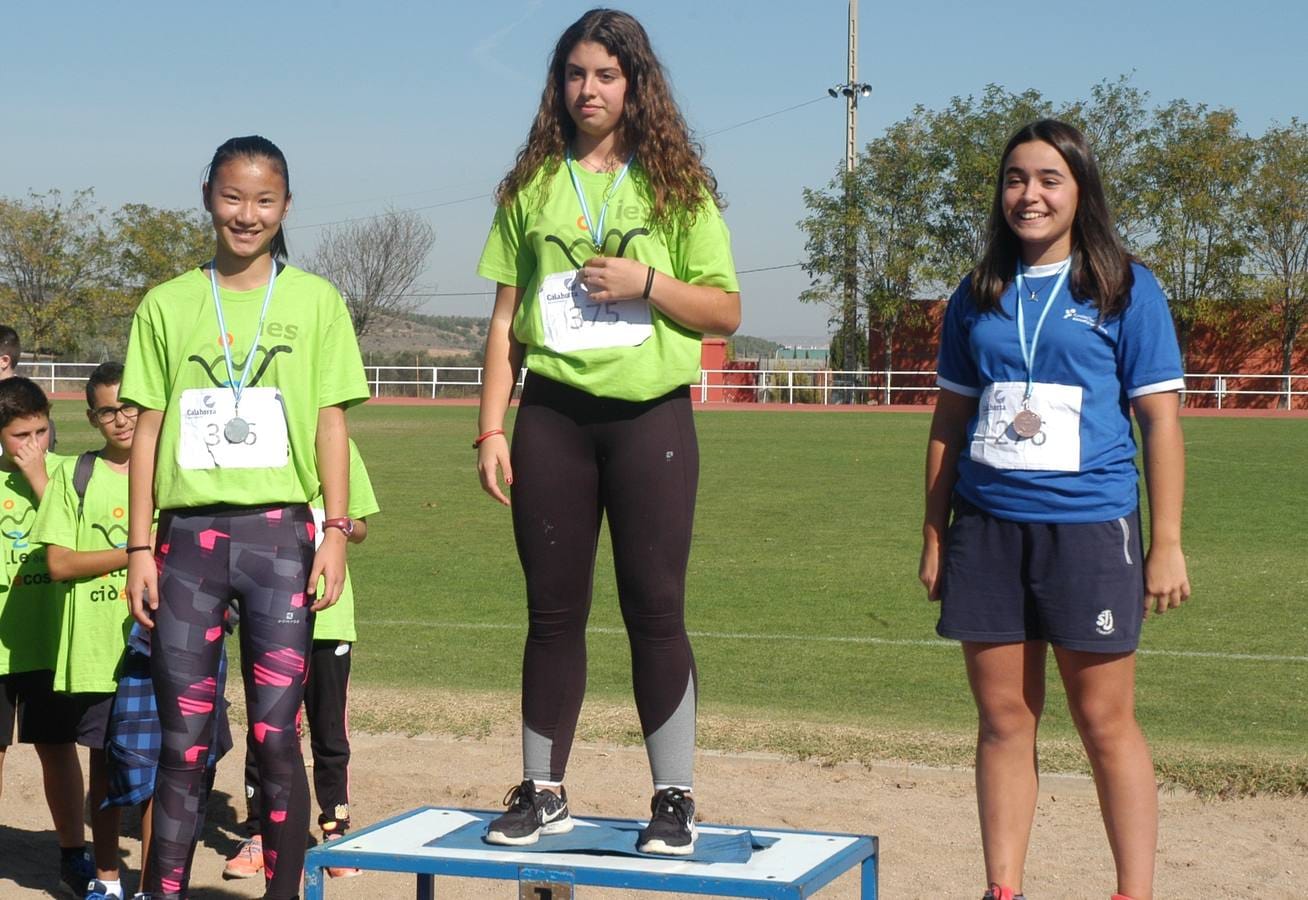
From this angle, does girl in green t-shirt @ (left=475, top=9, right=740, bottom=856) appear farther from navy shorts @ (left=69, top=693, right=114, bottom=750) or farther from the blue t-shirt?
navy shorts @ (left=69, top=693, right=114, bottom=750)

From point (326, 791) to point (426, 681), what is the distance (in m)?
2.69

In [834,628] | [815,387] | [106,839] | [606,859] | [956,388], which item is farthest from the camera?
[815,387]

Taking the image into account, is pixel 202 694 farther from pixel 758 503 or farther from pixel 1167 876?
pixel 758 503

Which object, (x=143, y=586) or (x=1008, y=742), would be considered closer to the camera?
(x=143, y=586)

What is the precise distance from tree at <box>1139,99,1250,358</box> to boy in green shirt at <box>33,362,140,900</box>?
154 ft

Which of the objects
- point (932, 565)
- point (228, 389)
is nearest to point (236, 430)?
point (228, 389)

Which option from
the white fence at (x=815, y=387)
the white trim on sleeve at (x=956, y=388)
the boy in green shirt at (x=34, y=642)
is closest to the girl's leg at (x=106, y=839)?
the boy in green shirt at (x=34, y=642)

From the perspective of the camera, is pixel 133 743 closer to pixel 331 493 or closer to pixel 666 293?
pixel 331 493

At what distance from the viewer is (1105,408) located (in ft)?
12.6

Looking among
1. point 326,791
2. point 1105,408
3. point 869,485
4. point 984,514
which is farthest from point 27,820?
point 869,485

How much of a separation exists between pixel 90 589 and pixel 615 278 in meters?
2.22

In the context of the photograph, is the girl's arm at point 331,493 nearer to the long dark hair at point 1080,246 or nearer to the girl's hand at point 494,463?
the girl's hand at point 494,463

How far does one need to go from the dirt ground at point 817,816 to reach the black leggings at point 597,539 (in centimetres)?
118

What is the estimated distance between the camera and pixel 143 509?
386 centimetres
